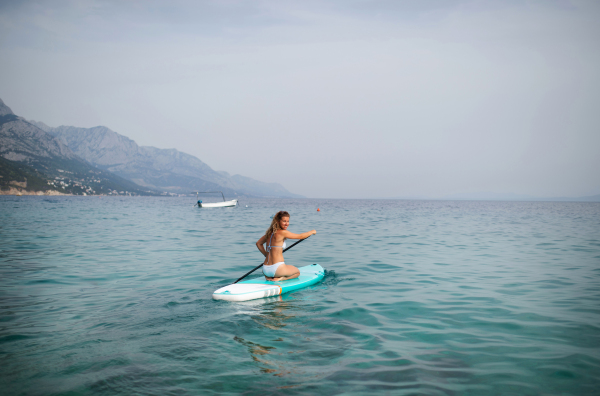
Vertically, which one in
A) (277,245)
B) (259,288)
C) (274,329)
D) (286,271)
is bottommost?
(274,329)

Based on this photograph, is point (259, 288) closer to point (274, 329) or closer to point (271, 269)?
point (271, 269)

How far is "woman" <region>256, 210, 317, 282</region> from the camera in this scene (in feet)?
31.3

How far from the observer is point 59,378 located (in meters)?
4.79

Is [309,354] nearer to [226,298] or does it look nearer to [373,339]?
[373,339]

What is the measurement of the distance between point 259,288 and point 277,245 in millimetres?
1249

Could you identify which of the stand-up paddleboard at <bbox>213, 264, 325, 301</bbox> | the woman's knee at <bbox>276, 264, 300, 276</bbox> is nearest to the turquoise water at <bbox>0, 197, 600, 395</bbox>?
the stand-up paddleboard at <bbox>213, 264, 325, 301</bbox>

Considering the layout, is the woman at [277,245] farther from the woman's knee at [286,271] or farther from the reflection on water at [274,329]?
the reflection on water at [274,329]

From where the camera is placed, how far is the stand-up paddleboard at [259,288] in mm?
8828

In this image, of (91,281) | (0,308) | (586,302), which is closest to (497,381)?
(586,302)

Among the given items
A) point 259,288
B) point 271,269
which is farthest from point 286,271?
point 259,288

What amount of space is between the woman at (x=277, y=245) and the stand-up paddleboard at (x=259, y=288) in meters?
0.22

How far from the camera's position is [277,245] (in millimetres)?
9742

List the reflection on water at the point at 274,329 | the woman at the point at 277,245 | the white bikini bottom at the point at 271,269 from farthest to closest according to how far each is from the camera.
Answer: the white bikini bottom at the point at 271,269 → the woman at the point at 277,245 → the reflection on water at the point at 274,329

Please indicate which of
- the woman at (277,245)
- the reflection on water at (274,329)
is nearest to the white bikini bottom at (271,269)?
the woman at (277,245)
